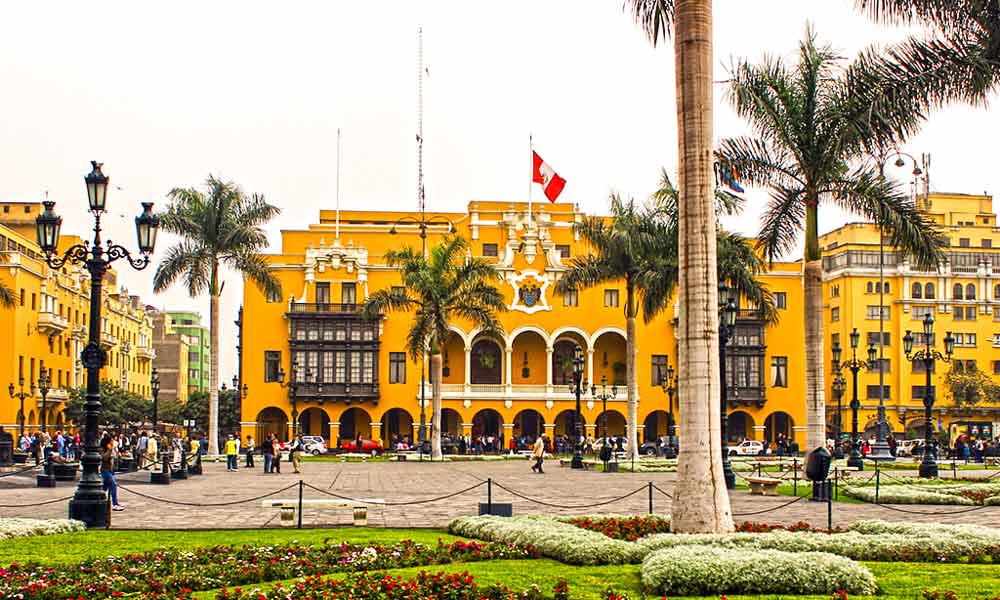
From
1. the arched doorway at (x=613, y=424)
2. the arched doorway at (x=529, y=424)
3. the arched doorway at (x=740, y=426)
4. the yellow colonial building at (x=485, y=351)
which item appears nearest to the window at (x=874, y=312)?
the yellow colonial building at (x=485, y=351)

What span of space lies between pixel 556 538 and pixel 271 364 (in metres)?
56.3

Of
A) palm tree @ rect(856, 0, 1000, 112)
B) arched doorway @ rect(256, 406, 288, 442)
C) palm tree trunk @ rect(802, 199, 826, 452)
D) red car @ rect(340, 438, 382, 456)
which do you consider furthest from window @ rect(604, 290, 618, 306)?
→ palm tree @ rect(856, 0, 1000, 112)

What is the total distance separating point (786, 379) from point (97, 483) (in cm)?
5884

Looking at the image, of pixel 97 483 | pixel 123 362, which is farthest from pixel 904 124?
pixel 123 362

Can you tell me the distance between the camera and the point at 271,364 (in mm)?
69250

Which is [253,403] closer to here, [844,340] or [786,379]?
[786,379]

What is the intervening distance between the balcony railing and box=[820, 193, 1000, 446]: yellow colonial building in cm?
3300

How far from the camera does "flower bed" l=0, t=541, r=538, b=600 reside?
11.8 meters

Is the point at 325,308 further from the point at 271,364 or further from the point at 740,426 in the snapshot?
the point at 740,426

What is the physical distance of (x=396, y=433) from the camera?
236 feet

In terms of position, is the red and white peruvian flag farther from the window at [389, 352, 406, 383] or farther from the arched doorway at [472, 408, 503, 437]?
the arched doorway at [472, 408, 503, 437]

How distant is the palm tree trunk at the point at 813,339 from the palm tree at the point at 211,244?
1178 inches

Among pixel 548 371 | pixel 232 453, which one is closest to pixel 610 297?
pixel 548 371

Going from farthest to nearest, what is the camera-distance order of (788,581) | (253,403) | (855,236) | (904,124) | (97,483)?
1. (855,236)
2. (253,403)
3. (904,124)
4. (97,483)
5. (788,581)
